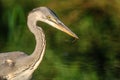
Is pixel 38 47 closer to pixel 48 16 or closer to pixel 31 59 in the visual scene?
pixel 31 59

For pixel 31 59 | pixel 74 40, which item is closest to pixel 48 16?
pixel 31 59

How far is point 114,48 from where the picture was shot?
841cm

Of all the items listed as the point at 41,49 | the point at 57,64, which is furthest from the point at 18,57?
the point at 57,64

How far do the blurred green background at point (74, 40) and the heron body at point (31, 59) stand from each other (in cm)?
126

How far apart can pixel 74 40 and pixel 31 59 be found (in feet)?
5.32

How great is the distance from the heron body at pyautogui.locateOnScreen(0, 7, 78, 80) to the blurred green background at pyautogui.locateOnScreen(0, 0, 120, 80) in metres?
1.26

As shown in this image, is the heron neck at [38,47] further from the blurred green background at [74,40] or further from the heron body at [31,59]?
the blurred green background at [74,40]

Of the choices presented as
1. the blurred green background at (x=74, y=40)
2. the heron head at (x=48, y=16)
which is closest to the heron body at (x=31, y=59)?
the heron head at (x=48, y=16)

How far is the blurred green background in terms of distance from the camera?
7934 millimetres

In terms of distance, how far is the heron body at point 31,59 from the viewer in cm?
640

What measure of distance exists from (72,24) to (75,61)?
2.34 ft

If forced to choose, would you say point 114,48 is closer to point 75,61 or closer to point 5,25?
point 75,61

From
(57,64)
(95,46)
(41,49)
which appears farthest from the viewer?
(95,46)

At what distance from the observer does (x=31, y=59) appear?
6.44m
